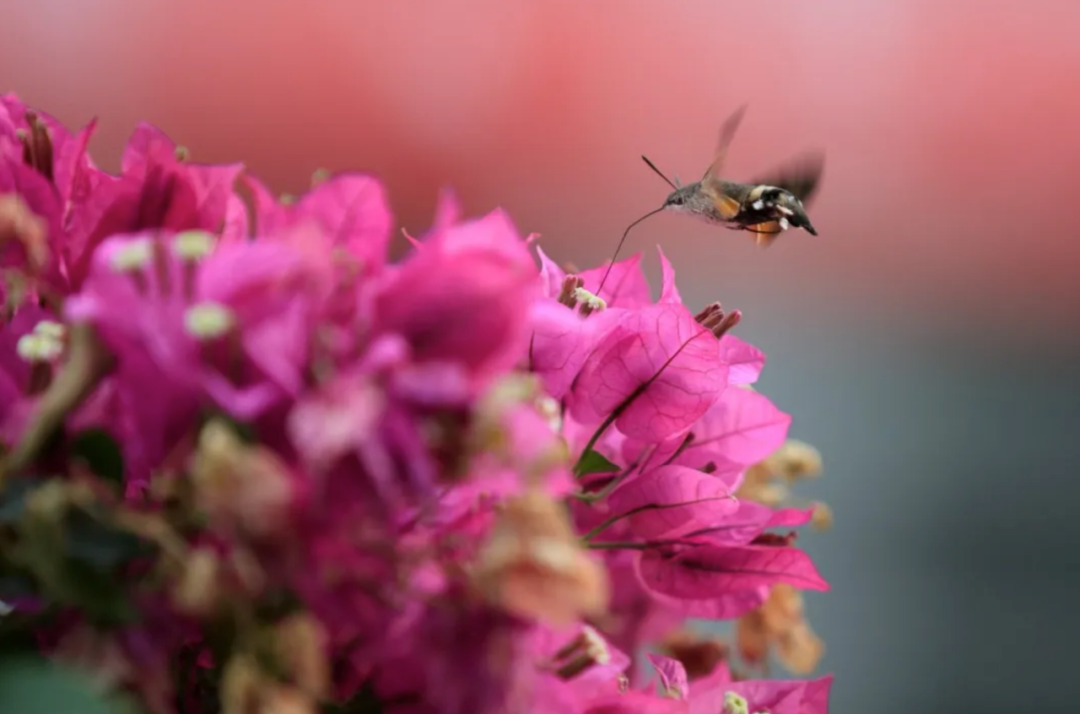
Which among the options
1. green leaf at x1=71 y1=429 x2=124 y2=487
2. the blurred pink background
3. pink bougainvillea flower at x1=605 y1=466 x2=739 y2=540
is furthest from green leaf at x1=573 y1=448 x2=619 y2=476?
the blurred pink background

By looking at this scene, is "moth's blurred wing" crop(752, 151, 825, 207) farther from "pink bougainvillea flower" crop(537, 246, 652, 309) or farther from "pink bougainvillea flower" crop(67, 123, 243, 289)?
"pink bougainvillea flower" crop(67, 123, 243, 289)

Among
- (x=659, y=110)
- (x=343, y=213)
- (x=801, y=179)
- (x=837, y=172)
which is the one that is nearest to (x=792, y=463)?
(x=801, y=179)

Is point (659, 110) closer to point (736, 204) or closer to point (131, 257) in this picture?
point (736, 204)

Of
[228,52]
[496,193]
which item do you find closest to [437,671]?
[228,52]

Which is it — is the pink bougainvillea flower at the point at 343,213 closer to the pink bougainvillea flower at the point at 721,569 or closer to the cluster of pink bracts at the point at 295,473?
the cluster of pink bracts at the point at 295,473

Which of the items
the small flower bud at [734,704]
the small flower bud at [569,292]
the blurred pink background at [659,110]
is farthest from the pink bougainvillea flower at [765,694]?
the blurred pink background at [659,110]

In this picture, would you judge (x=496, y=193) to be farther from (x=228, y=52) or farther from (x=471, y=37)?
(x=228, y=52)
